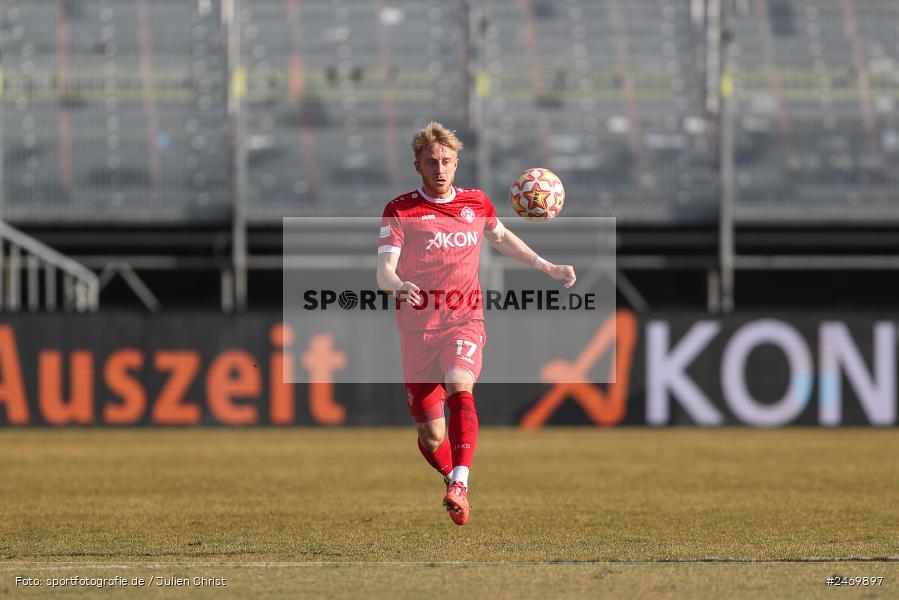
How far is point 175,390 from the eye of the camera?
741 inches

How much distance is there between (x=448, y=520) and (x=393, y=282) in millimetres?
2355

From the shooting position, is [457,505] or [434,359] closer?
[457,505]

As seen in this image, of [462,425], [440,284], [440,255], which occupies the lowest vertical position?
[462,425]

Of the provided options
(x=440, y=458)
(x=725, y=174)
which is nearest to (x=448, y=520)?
(x=440, y=458)

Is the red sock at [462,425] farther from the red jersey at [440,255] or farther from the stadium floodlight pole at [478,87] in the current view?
the stadium floodlight pole at [478,87]

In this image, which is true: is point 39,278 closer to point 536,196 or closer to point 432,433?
point 536,196

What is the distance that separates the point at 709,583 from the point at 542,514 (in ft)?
11.1

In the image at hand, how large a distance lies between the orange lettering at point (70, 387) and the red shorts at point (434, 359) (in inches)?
438

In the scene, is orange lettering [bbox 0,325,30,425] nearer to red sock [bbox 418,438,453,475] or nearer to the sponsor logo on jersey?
red sock [bbox 418,438,453,475]

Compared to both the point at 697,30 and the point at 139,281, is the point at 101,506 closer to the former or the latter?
the point at 139,281

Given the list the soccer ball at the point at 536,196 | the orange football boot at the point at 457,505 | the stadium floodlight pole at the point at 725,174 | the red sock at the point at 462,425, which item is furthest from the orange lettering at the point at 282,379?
the orange football boot at the point at 457,505

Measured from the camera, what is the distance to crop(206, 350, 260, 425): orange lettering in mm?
18781

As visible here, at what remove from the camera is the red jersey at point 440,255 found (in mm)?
8172

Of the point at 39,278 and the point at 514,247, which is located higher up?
the point at 514,247
